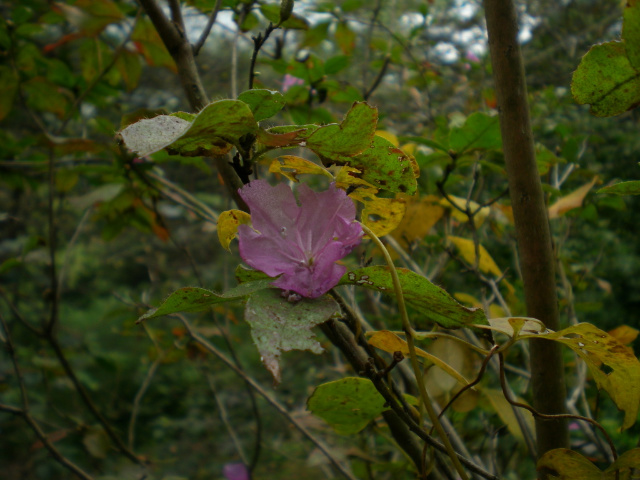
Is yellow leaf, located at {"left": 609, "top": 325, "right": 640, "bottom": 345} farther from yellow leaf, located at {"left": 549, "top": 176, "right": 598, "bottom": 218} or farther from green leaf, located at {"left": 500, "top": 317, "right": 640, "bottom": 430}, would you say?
green leaf, located at {"left": 500, "top": 317, "right": 640, "bottom": 430}

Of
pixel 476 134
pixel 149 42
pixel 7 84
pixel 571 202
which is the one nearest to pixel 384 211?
pixel 476 134

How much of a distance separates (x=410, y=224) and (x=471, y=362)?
0.97 ft

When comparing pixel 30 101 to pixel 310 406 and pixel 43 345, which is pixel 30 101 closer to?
pixel 310 406

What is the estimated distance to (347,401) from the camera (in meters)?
0.48

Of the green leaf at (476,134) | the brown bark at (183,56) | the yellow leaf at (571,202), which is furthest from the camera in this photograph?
the yellow leaf at (571,202)

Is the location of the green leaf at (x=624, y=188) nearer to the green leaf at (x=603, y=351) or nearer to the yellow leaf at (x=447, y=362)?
the green leaf at (x=603, y=351)

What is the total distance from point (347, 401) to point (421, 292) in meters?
0.17

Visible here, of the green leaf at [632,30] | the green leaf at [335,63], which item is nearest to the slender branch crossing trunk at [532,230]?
the green leaf at [632,30]

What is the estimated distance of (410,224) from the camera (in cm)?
93

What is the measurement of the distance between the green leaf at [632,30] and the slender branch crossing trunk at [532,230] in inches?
7.4

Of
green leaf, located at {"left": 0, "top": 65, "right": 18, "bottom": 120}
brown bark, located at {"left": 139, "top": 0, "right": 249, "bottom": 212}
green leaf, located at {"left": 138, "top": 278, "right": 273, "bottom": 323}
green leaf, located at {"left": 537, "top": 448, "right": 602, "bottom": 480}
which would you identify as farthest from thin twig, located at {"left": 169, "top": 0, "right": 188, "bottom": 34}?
green leaf, located at {"left": 0, "top": 65, "right": 18, "bottom": 120}

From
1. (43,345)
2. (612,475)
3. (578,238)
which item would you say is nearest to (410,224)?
(612,475)

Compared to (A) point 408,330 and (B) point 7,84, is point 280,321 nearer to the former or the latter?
(A) point 408,330

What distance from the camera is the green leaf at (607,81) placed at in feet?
1.18
